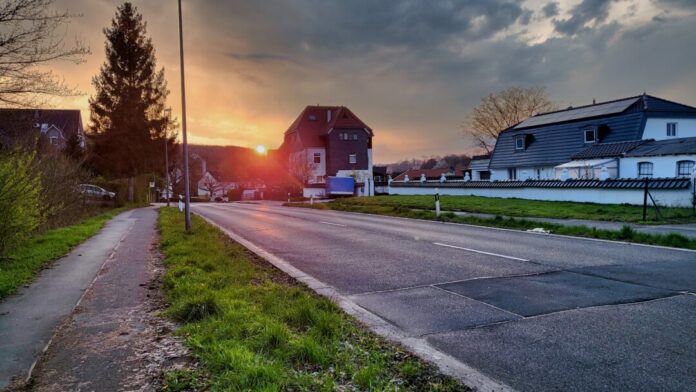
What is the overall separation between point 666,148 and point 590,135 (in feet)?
30.7

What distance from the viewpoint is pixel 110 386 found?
Answer: 3961 millimetres

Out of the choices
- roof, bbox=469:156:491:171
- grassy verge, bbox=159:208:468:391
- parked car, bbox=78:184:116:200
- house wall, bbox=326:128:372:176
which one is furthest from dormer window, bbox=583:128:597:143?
grassy verge, bbox=159:208:468:391

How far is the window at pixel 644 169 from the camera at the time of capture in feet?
101

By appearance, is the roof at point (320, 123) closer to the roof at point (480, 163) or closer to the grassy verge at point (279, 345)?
the roof at point (480, 163)

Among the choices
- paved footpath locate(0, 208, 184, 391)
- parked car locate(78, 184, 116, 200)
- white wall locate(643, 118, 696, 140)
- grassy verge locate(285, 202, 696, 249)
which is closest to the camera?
paved footpath locate(0, 208, 184, 391)

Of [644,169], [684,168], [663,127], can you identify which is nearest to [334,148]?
[663,127]

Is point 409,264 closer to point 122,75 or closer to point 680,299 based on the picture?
point 680,299

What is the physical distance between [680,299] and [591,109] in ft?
136

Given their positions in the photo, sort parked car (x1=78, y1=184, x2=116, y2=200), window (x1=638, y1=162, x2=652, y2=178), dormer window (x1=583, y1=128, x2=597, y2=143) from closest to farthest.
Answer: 1. parked car (x1=78, y1=184, x2=116, y2=200)
2. window (x1=638, y1=162, x2=652, y2=178)
3. dormer window (x1=583, y1=128, x2=597, y2=143)

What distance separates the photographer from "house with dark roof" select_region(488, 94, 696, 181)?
1332 inches

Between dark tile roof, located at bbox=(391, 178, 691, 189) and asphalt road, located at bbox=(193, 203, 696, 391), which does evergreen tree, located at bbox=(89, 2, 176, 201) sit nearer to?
dark tile roof, located at bbox=(391, 178, 691, 189)

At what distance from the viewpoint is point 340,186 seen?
183ft

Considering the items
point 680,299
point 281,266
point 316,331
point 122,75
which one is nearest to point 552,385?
point 316,331

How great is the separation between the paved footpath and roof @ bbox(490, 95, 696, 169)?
36991 mm
